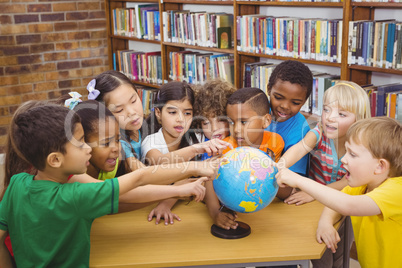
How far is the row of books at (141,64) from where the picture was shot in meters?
5.77

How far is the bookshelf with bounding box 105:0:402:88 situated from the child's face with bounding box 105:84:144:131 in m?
1.91

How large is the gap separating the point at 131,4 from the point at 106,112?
4559mm

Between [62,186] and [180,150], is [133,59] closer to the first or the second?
[180,150]

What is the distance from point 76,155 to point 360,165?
1.19 meters

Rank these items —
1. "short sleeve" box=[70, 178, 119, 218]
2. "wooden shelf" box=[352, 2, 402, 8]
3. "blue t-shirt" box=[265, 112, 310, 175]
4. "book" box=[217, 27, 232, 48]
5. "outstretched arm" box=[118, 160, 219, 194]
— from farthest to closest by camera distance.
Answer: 1. "book" box=[217, 27, 232, 48]
2. "wooden shelf" box=[352, 2, 402, 8]
3. "blue t-shirt" box=[265, 112, 310, 175]
4. "outstretched arm" box=[118, 160, 219, 194]
5. "short sleeve" box=[70, 178, 119, 218]

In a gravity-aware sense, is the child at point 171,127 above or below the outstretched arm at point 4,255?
above

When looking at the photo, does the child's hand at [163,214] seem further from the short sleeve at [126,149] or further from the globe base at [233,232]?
the short sleeve at [126,149]

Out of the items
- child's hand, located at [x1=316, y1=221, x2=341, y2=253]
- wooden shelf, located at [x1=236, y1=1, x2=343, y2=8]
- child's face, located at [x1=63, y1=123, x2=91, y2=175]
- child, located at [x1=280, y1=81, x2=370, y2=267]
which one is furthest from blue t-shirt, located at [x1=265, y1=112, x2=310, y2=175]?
wooden shelf, located at [x1=236, y1=1, x2=343, y2=8]

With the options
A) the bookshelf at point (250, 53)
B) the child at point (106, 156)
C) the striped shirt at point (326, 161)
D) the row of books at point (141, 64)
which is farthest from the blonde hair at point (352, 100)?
the row of books at point (141, 64)

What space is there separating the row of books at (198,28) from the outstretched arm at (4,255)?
336 centimetres

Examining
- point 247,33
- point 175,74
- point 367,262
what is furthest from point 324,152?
point 175,74

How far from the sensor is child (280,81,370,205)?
2357 millimetres

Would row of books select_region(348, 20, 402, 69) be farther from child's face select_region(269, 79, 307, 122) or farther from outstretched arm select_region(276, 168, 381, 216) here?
outstretched arm select_region(276, 168, 381, 216)

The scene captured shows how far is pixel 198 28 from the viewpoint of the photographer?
502 cm
